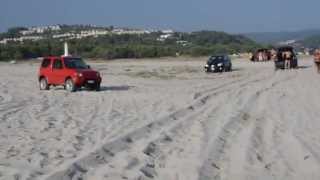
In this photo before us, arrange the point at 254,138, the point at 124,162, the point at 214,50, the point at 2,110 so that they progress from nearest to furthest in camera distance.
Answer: the point at 124,162, the point at 254,138, the point at 2,110, the point at 214,50

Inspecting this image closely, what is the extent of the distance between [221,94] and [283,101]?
4.66 m

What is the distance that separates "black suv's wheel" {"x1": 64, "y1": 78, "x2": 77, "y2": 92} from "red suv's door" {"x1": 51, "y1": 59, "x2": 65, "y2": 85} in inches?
21.4

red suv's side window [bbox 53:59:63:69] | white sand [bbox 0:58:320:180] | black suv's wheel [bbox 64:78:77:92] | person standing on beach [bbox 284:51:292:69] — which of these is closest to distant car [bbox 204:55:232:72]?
person standing on beach [bbox 284:51:292:69]

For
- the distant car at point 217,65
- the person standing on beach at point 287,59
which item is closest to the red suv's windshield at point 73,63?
the distant car at point 217,65

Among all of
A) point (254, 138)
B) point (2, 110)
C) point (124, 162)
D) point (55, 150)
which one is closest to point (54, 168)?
point (124, 162)


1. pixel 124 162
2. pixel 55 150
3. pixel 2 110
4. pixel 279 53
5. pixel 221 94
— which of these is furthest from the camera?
pixel 279 53

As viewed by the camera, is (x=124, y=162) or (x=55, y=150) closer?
(x=124, y=162)

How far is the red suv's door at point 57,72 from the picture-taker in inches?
1348

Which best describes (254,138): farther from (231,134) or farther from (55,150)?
(55,150)

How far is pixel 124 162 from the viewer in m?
11.2

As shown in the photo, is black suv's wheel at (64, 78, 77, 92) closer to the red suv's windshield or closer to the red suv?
the red suv

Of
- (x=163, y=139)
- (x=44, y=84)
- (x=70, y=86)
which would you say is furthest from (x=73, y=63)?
(x=163, y=139)

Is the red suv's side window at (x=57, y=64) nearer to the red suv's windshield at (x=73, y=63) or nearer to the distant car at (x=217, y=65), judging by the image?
the red suv's windshield at (x=73, y=63)

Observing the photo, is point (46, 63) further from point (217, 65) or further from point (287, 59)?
point (287, 59)
